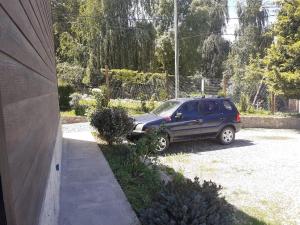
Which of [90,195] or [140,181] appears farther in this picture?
[140,181]

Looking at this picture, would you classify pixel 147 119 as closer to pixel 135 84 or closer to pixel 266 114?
pixel 266 114

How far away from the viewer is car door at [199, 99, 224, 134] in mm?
10320

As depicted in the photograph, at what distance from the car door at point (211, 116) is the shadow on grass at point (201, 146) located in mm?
529

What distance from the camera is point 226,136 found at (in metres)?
10.8

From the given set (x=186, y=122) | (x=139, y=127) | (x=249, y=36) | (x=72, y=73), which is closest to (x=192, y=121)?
(x=186, y=122)

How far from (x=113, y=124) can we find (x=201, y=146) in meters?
3.26

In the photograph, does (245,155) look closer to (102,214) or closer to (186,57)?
(102,214)

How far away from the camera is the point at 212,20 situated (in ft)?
101

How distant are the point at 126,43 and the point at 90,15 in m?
3.43

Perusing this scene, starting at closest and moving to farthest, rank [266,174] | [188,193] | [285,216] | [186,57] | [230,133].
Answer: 1. [188,193]
2. [285,216]
3. [266,174]
4. [230,133]
5. [186,57]

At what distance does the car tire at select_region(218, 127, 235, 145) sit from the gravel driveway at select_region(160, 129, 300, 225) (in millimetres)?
254

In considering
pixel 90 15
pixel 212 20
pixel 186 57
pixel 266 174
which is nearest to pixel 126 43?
pixel 90 15

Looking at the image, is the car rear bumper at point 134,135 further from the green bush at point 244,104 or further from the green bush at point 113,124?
the green bush at point 244,104

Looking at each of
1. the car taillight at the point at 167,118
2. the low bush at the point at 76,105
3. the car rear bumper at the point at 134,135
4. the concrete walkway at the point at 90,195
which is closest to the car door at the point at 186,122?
the car taillight at the point at 167,118
